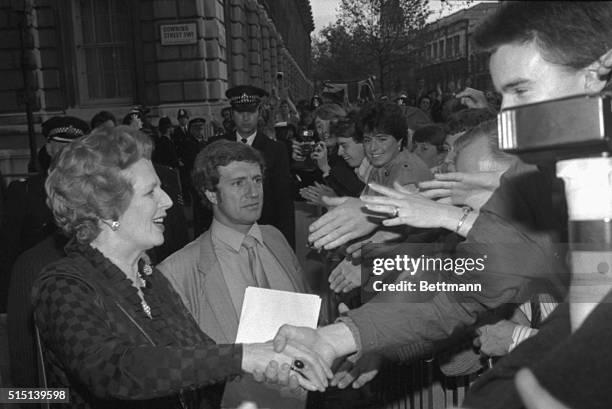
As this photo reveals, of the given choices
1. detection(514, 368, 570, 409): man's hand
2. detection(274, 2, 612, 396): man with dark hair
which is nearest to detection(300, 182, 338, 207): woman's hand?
detection(274, 2, 612, 396): man with dark hair

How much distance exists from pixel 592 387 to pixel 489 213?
979 millimetres

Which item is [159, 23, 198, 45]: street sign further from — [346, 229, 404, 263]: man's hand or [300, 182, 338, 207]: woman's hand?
[346, 229, 404, 263]: man's hand

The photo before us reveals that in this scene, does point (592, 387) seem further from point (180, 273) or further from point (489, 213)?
point (180, 273)

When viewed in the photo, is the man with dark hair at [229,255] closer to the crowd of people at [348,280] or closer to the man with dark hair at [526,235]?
the crowd of people at [348,280]

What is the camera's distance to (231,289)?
272cm

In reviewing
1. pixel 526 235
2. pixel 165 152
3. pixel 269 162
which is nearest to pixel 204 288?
pixel 526 235

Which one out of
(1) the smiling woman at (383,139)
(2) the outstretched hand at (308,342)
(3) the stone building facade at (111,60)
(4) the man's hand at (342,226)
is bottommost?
(2) the outstretched hand at (308,342)

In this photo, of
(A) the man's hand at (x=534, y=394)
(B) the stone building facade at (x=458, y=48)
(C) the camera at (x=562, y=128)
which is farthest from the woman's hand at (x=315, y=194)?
(A) the man's hand at (x=534, y=394)

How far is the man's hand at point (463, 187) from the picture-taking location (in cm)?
184

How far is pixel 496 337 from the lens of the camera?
192 centimetres

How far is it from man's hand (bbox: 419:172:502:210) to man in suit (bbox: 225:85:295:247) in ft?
9.37

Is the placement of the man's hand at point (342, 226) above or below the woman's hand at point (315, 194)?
above

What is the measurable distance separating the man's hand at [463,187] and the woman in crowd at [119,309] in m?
0.60

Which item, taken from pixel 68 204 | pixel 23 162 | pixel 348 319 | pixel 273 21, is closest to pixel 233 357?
pixel 348 319
